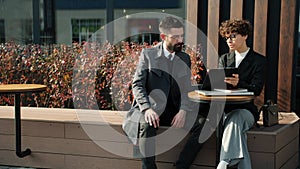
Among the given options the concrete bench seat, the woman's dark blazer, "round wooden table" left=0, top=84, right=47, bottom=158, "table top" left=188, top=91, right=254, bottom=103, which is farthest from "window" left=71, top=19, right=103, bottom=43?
"table top" left=188, top=91, right=254, bottom=103

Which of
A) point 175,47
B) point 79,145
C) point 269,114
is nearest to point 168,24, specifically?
point 175,47

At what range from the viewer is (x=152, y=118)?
114 inches

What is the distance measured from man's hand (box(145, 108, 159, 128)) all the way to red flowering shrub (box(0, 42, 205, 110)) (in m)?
1.20

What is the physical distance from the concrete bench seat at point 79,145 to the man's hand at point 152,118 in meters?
0.24

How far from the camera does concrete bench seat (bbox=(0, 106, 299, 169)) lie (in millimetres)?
3156

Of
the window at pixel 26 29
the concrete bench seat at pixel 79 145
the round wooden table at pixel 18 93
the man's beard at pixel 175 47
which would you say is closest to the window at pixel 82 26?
the window at pixel 26 29

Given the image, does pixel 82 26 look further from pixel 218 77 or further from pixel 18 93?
pixel 218 77

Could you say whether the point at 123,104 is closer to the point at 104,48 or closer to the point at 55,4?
the point at 104,48

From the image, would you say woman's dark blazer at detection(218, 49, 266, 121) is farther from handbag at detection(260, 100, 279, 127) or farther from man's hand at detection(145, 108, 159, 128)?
man's hand at detection(145, 108, 159, 128)

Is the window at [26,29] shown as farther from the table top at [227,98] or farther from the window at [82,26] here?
the table top at [227,98]

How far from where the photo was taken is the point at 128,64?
419cm

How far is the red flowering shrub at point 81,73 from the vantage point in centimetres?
421

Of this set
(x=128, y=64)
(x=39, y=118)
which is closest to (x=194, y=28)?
(x=128, y=64)

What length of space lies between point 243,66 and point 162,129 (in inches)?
30.0
